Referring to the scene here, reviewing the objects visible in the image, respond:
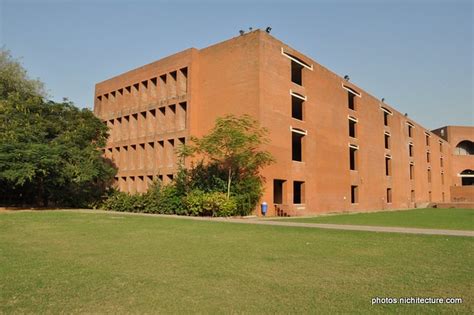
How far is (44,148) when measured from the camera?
25.6 meters

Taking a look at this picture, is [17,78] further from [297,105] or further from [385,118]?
[385,118]

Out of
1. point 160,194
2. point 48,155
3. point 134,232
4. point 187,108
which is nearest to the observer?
point 134,232

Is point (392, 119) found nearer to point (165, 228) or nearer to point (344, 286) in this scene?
point (165, 228)

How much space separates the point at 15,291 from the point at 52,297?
734 mm

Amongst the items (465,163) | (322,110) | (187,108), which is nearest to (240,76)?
(187,108)

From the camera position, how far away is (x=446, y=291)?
6109 mm

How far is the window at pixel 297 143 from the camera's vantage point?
29969 mm

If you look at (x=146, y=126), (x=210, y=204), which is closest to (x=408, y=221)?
(x=210, y=204)

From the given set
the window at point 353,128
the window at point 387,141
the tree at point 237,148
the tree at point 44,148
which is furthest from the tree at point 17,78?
the window at point 387,141

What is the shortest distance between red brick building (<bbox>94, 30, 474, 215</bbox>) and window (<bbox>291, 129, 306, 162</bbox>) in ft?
0.29

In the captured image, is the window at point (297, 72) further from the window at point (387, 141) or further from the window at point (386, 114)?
the window at point (387, 141)

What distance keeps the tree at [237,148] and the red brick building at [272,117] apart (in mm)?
1131

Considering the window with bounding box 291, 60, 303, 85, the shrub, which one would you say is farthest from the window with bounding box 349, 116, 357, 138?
the shrub

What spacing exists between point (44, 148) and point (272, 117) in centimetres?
1493
